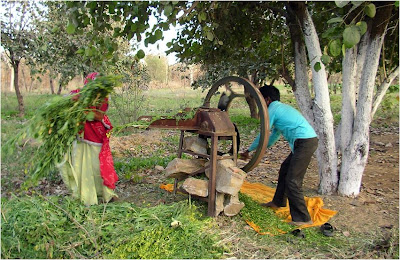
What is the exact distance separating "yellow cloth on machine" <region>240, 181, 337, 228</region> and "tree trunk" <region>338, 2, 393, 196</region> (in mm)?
597

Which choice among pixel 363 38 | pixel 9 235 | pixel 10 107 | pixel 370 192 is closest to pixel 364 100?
pixel 363 38

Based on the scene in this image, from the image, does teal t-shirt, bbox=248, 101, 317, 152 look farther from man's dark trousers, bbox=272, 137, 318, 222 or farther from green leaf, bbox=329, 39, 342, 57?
green leaf, bbox=329, 39, 342, 57

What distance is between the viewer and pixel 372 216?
13.8 feet

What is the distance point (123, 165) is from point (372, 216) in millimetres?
3955

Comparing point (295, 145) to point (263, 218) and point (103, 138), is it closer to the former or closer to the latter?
point (263, 218)

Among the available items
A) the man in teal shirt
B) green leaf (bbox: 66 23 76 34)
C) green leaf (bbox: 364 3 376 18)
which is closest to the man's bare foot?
the man in teal shirt

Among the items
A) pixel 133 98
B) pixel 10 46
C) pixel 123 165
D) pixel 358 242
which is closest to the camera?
pixel 358 242

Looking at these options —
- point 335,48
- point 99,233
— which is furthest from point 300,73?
point 99,233

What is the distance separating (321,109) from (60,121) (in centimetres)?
330

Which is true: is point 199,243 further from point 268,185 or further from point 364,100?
point 364,100

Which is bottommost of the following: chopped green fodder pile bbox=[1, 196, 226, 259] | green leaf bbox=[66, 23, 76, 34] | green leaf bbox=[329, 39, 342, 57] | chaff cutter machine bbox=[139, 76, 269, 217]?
chopped green fodder pile bbox=[1, 196, 226, 259]

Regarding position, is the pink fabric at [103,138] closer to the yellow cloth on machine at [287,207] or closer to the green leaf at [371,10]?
the yellow cloth on machine at [287,207]

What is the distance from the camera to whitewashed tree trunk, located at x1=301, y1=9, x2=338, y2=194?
4742 millimetres

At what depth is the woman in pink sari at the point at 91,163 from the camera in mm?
3986
